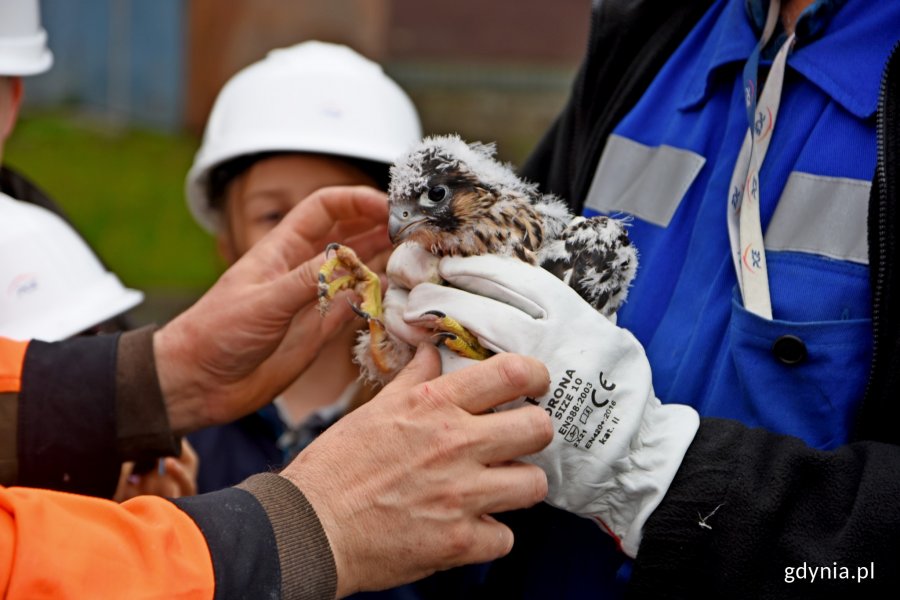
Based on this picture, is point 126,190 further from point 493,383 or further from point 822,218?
point 822,218

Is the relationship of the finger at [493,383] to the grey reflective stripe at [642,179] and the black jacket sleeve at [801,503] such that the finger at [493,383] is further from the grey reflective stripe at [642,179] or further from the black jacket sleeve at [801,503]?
the grey reflective stripe at [642,179]

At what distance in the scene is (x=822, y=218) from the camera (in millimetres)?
2021

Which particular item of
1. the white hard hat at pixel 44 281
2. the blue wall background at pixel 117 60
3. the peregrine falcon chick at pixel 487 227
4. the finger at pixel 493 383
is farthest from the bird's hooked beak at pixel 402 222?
the blue wall background at pixel 117 60

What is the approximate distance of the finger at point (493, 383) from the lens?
191 cm

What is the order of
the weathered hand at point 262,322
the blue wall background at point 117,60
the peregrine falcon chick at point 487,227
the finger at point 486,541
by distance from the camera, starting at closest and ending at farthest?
the finger at point 486,541
the peregrine falcon chick at point 487,227
the weathered hand at point 262,322
the blue wall background at point 117,60

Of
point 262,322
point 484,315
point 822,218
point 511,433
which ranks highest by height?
point 822,218

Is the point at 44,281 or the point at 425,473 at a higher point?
the point at 425,473

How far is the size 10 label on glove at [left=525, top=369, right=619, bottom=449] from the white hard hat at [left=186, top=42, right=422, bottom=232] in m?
2.01

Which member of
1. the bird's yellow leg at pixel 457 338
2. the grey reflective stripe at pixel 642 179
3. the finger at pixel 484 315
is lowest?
the bird's yellow leg at pixel 457 338

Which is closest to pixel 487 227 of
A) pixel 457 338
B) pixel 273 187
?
pixel 457 338

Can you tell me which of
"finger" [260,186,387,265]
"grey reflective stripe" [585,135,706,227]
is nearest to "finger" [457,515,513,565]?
"grey reflective stripe" [585,135,706,227]

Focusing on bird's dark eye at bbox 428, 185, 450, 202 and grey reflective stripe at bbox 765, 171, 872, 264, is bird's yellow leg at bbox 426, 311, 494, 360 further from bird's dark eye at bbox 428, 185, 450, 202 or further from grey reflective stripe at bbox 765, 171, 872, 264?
grey reflective stripe at bbox 765, 171, 872, 264

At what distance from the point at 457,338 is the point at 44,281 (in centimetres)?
182

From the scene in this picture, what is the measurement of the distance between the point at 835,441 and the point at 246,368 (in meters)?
1.65
